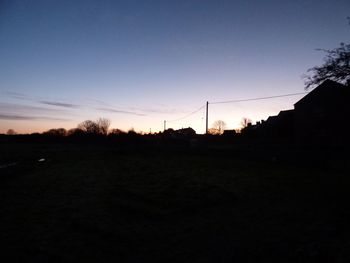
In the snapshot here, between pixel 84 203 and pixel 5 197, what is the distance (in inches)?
158

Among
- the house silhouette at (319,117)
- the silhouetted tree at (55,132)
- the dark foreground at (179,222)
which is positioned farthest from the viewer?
the silhouetted tree at (55,132)

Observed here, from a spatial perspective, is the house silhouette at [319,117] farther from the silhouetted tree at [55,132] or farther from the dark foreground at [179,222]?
the silhouetted tree at [55,132]

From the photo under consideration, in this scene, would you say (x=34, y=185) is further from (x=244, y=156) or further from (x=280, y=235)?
(x=244, y=156)

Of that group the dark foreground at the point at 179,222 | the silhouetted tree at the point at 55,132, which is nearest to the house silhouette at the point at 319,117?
the dark foreground at the point at 179,222

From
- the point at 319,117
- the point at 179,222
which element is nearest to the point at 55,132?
the point at 319,117

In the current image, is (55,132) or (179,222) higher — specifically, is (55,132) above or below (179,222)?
above

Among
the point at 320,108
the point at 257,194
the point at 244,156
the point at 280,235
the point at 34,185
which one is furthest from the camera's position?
the point at 320,108

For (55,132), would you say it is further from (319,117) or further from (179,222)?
(179,222)

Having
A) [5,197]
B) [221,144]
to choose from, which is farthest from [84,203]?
[221,144]

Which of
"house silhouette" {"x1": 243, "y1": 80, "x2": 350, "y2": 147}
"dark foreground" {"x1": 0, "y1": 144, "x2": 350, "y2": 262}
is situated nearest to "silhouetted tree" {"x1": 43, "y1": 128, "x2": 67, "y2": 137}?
"house silhouette" {"x1": 243, "y1": 80, "x2": 350, "y2": 147}

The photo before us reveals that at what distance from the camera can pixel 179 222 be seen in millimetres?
8906

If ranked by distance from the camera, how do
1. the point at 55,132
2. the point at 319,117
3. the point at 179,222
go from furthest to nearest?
the point at 55,132 < the point at 319,117 < the point at 179,222

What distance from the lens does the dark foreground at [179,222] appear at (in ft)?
21.5

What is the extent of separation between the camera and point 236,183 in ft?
50.1
